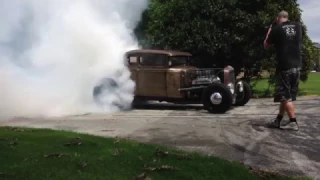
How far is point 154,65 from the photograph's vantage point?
1355 cm

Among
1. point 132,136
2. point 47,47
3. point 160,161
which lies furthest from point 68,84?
point 160,161

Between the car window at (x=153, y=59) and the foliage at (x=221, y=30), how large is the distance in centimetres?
406

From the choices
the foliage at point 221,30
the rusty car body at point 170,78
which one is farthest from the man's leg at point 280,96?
the foliage at point 221,30

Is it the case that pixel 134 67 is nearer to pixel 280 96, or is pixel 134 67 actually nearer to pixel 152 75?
pixel 152 75

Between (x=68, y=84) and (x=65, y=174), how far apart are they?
26.1 feet

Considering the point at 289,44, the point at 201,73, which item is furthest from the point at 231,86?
the point at 289,44

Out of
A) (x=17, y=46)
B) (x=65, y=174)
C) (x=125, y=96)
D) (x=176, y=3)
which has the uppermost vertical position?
(x=176, y=3)

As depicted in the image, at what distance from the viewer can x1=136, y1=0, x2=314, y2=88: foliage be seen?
17.5 meters

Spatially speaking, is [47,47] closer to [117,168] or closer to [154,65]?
[154,65]

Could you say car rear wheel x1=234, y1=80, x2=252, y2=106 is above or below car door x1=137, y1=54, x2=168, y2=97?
below

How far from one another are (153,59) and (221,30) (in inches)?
196

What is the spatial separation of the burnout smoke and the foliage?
3729mm

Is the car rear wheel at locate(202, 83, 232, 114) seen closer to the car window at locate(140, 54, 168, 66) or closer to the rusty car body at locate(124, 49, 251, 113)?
the rusty car body at locate(124, 49, 251, 113)

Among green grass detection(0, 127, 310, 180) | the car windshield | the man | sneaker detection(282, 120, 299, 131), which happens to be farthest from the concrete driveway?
the car windshield
